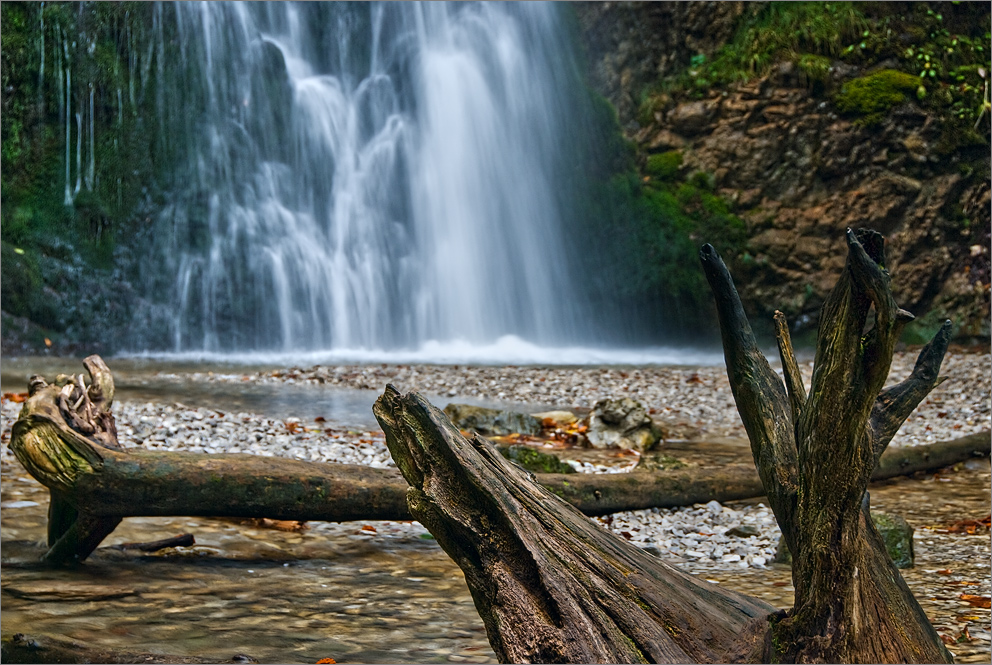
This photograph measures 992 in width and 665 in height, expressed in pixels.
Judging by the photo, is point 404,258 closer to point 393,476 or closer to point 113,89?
point 113,89

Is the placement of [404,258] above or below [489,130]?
below

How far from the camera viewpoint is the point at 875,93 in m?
18.2

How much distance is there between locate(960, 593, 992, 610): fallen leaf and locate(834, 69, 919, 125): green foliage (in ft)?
56.2

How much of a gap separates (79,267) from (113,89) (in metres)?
4.05

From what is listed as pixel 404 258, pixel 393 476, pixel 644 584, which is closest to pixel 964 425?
pixel 393 476

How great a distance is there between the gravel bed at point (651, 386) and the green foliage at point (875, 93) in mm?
6425

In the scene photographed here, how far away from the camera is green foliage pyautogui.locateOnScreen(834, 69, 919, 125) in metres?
18.1

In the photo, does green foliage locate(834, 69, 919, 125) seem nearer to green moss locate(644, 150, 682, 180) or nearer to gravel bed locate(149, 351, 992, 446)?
green moss locate(644, 150, 682, 180)

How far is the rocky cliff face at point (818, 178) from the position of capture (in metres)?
17.9

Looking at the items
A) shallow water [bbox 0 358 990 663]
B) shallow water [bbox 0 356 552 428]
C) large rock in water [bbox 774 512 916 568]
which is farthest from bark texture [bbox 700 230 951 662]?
shallow water [bbox 0 356 552 428]

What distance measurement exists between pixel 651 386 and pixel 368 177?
10.1 meters

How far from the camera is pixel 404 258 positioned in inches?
749

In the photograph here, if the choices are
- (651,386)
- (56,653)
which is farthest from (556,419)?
(56,653)

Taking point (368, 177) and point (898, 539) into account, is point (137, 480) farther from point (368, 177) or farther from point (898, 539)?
point (368, 177)
